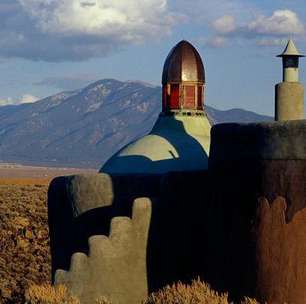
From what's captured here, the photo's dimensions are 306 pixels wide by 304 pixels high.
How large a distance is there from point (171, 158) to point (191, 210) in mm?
3770

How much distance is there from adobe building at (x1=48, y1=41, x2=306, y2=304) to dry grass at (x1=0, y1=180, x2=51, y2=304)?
3893 mm

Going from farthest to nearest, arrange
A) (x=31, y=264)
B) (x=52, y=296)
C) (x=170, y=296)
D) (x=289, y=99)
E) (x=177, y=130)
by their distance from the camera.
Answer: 1. (x=31, y=264)
2. (x=177, y=130)
3. (x=289, y=99)
4. (x=52, y=296)
5. (x=170, y=296)

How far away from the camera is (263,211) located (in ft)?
49.6

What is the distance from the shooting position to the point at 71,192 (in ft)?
65.1

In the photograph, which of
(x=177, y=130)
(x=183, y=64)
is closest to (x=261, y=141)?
(x=177, y=130)

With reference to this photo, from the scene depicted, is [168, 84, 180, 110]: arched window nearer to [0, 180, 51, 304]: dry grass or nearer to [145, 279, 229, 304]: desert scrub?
[0, 180, 51, 304]: dry grass

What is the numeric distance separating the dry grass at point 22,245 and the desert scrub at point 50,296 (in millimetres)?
5656

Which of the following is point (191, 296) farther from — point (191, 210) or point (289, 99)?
point (289, 99)

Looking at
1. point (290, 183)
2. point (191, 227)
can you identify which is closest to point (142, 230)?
point (191, 227)

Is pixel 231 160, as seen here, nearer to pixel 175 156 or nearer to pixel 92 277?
pixel 92 277

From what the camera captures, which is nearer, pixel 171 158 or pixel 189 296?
pixel 189 296

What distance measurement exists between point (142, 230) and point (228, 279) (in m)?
2.29

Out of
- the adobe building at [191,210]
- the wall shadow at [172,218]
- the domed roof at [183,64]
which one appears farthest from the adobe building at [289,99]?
the domed roof at [183,64]

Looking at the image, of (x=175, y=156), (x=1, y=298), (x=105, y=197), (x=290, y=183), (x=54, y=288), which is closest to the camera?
(x=290, y=183)
